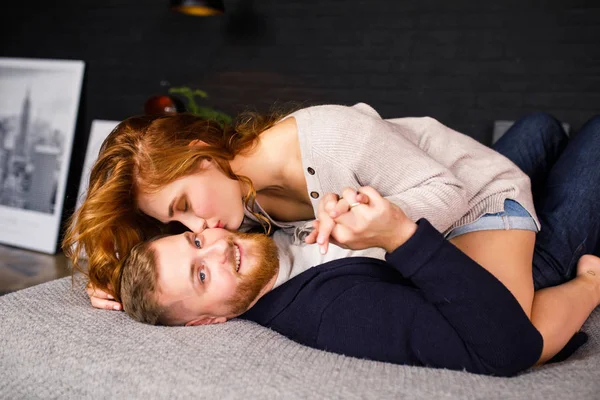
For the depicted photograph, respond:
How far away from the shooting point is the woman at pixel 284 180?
4.95 feet

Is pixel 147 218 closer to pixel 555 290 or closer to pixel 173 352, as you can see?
pixel 173 352

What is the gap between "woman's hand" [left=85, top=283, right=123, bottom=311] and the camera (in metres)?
1.54

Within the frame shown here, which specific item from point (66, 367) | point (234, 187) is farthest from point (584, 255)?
point (66, 367)

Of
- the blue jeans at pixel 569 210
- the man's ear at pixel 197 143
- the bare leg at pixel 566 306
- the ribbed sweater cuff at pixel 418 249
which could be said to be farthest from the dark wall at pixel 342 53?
the ribbed sweater cuff at pixel 418 249

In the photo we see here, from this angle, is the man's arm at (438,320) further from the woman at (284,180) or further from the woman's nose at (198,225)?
the woman's nose at (198,225)

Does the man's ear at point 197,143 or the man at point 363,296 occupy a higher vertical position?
the man's ear at point 197,143

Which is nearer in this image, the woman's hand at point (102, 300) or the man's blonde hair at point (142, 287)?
the man's blonde hair at point (142, 287)

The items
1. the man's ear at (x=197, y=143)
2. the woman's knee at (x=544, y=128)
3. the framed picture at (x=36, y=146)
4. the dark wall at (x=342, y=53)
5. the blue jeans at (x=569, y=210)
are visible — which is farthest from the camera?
the framed picture at (x=36, y=146)

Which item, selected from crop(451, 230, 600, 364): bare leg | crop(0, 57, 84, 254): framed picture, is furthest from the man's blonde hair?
crop(0, 57, 84, 254): framed picture

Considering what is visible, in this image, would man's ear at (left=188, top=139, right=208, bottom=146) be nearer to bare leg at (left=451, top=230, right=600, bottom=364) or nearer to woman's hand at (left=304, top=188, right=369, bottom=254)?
woman's hand at (left=304, top=188, right=369, bottom=254)

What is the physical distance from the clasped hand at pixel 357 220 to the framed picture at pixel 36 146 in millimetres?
3310

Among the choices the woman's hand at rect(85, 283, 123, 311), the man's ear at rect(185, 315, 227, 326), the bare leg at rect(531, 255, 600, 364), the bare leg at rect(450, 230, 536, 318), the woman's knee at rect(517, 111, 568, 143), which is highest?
the woman's knee at rect(517, 111, 568, 143)

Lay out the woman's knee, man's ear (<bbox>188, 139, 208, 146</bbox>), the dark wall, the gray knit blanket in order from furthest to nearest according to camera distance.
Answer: the dark wall
the woman's knee
man's ear (<bbox>188, 139, 208, 146</bbox>)
the gray knit blanket

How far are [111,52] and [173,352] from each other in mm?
3684
